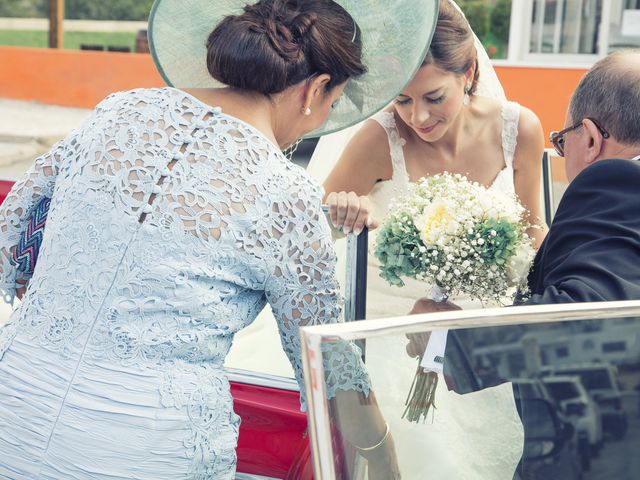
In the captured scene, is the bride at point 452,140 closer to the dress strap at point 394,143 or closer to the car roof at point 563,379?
the dress strap at point 394,143

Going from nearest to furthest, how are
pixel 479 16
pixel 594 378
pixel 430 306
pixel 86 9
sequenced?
pixel 594 378 < pixel 430 306 < pixel 479 16 < pixel 86 9

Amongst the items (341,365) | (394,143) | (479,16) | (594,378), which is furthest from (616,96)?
(479,16)

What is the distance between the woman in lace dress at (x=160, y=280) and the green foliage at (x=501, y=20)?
14963mm

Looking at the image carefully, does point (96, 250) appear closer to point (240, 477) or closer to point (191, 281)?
point (191, 281)

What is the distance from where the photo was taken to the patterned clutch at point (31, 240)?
5.88 feet

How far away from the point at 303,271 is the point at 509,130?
6.32ft

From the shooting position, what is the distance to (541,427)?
1270mm

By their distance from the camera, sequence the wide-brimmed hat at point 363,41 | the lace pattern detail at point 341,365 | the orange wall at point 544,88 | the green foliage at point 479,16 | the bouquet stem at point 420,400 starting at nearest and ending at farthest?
1. the lace pattern detail at point 341,365
2. the bouquet stem at point 420,400
3. the wide-brimmed hat at point 363,41
4. the orange wall at point 544,88
5. the green foliage at point 479,16

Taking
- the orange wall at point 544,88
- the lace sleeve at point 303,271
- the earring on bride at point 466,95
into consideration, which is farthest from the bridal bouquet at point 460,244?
the orange wall at point 544,88

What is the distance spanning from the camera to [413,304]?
7.54 feet

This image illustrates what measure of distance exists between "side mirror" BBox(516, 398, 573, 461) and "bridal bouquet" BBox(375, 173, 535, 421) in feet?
2.14

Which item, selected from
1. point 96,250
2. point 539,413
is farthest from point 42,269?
point 539,413

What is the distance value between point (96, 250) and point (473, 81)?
206cm

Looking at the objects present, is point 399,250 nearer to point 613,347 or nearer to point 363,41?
point 363,41
